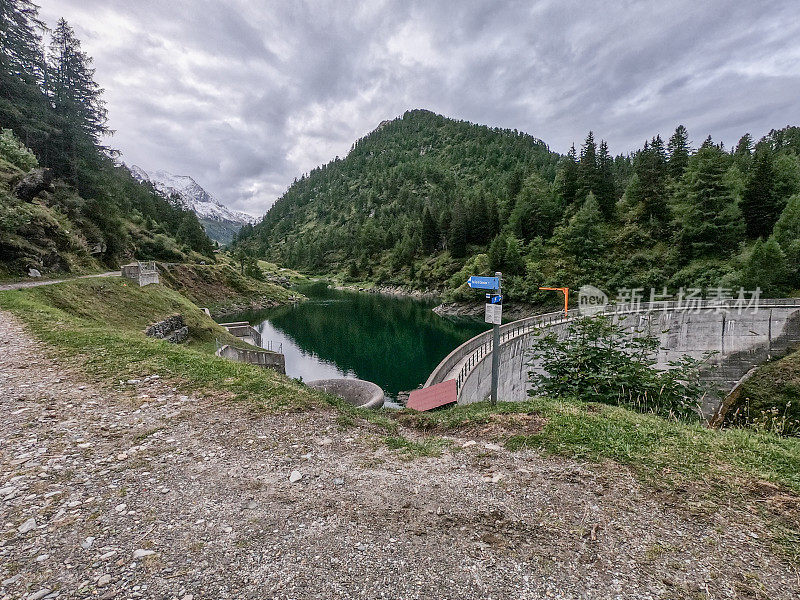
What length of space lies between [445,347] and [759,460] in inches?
1540

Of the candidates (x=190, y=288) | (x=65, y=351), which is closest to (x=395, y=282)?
(x=190, y=288)

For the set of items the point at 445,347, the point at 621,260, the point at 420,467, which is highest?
the point at 621,260

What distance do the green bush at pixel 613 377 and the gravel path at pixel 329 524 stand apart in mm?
4073

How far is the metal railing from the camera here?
17750mm

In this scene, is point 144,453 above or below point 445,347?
above

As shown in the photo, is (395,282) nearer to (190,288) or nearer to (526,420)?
(190,288)

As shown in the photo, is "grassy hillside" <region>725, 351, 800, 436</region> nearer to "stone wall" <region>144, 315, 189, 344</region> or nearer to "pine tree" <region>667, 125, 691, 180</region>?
"stone wall" <region>144, 315, 189, 344</region>

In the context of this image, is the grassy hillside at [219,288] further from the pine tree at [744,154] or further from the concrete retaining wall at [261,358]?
the pine tree at [744,154]

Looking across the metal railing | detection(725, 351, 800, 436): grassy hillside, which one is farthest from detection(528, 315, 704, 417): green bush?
detection(725, 351, 800, 436): grassy hillside

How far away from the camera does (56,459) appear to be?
473cm

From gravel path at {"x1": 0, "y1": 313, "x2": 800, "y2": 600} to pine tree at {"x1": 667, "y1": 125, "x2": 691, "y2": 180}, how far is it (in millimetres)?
80139

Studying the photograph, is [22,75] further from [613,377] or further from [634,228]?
[634,228]

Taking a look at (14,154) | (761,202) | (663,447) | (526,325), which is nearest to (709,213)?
(761,202)

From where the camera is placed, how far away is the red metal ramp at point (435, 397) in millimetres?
13929
